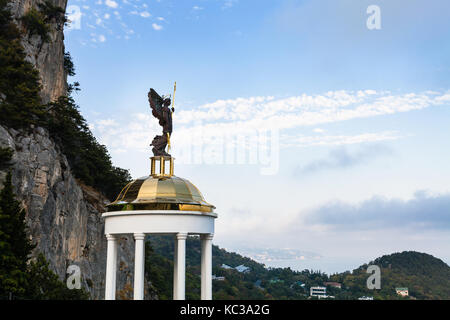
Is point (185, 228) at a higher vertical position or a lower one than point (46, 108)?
lower

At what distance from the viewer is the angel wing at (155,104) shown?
1659 centimetres

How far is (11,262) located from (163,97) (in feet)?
36.3

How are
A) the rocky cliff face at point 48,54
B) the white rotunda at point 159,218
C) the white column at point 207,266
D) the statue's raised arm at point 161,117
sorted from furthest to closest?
the rocky cliff face at point 48,54
the statue's raised arm at point 161,117
the white column at point 207,266
the white rotunda at point 159,218

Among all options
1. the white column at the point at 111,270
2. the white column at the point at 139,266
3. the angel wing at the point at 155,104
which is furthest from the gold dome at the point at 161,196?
the angel wing at the point at 155,104

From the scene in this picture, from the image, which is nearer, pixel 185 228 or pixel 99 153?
pixel 185 228

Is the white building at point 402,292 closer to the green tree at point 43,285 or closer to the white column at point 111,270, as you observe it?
the green tree at point 43,285

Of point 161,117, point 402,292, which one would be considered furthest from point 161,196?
point 402,292

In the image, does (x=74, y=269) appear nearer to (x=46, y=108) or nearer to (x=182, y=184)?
(x=46, y=108)

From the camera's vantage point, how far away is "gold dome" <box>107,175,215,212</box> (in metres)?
14.6

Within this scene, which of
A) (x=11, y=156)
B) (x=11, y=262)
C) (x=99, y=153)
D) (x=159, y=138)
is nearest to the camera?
(x=159, y=138)

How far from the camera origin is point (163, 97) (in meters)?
16.9

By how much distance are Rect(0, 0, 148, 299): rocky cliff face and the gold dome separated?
1832 cm

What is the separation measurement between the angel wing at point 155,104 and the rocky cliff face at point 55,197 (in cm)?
1778
